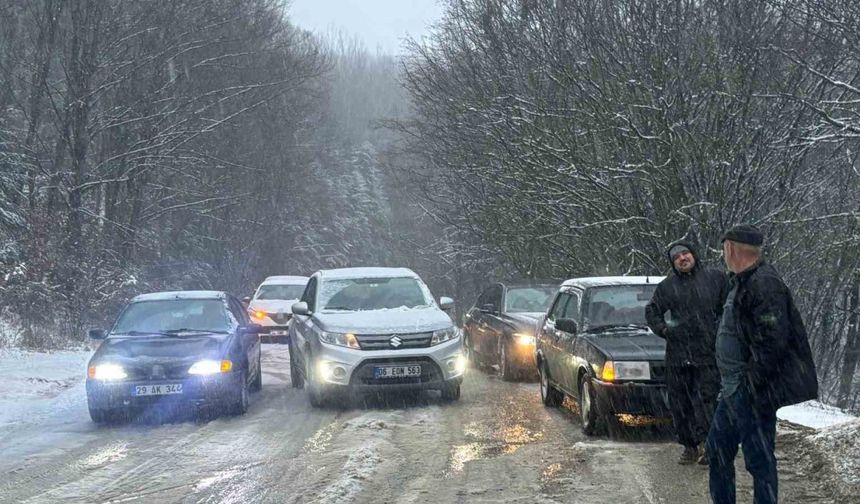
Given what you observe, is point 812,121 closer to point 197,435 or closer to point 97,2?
point 197,435

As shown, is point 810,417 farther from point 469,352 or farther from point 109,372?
point 469,352

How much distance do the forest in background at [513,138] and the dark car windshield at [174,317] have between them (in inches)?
282

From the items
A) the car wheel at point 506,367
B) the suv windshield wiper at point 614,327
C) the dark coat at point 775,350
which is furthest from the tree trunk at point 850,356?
the dark coat at point 775,350

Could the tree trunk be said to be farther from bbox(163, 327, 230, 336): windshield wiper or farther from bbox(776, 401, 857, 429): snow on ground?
bbox(163, 327, 230, 336): windshield wiper

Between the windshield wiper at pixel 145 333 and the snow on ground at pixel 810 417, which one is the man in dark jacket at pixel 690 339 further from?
the windshield wiper at pixel 145 333

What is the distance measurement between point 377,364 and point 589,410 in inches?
125

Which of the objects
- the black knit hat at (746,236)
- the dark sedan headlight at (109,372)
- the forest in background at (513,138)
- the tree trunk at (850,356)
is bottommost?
the tree trunk at (850,356)

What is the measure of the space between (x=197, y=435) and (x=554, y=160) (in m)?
10.1

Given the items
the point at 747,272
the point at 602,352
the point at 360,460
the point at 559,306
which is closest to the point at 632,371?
the point at 602,352

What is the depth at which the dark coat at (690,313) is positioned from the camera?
765cm

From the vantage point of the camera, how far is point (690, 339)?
7664 mm

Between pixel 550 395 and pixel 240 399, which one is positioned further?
pixel 550 395

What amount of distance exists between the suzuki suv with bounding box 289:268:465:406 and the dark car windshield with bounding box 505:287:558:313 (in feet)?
10.5

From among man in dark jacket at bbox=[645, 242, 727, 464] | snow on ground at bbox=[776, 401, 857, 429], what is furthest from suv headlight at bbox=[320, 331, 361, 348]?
snow on ground at bbox=[776, 401, 857, 429]
